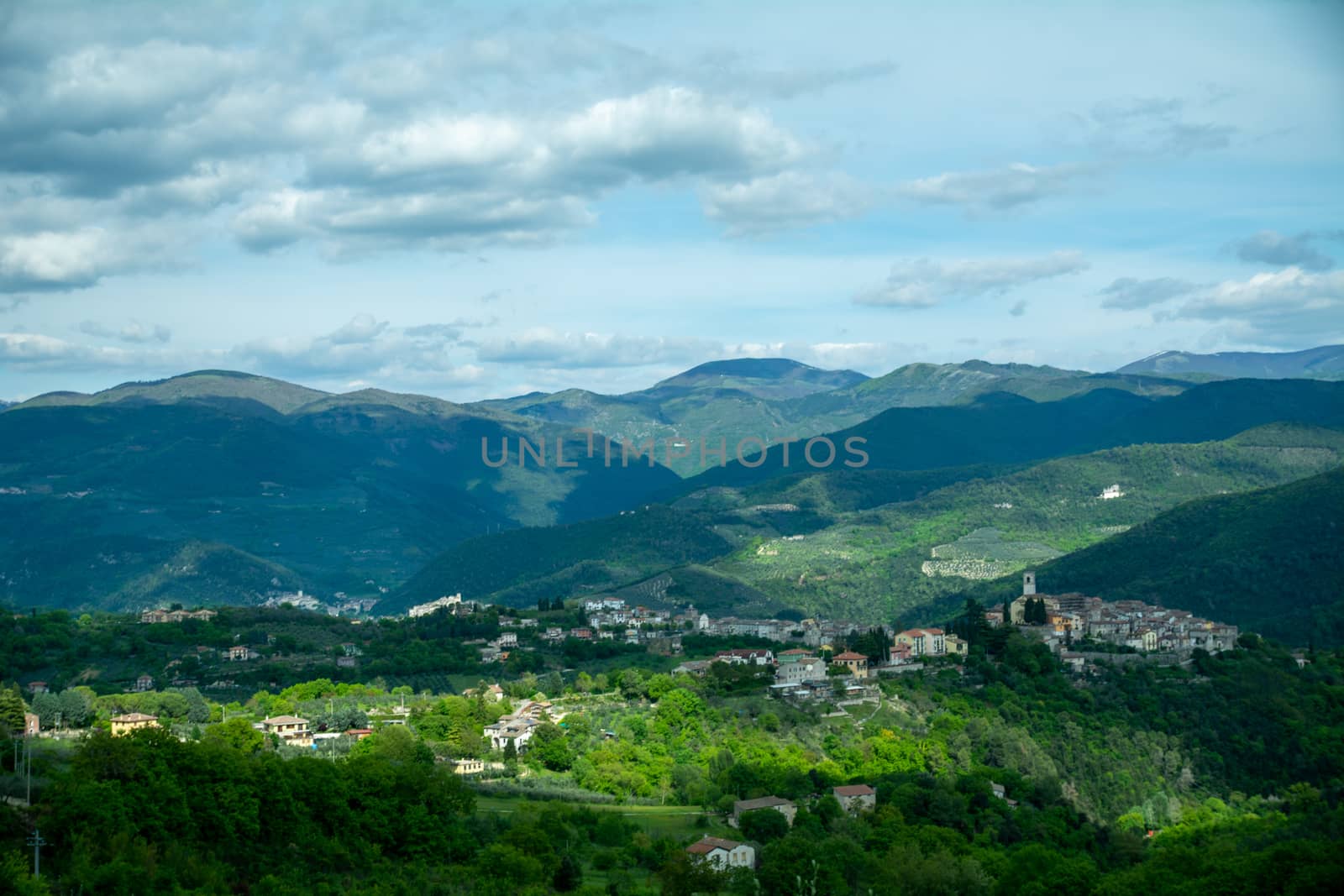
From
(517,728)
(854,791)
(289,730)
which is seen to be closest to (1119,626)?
(854,791)

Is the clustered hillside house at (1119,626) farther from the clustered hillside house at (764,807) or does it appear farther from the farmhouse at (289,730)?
the farmhouse at (289,730)

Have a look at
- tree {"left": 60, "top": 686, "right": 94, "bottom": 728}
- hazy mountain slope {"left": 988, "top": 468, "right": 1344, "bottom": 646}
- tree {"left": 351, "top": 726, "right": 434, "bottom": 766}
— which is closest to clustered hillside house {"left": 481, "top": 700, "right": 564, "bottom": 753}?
tree {"left": 351, "top": 726, "right": 434, "bottom": 766}

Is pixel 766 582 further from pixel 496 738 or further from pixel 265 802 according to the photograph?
pixel 265 802

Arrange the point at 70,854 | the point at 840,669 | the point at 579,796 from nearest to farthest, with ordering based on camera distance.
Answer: the point at 70,854, the point at 579,796, the point at 840,669

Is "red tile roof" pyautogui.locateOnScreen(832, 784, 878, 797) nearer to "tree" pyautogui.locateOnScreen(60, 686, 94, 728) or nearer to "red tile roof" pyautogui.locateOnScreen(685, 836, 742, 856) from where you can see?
"red tile roof" pyautogui.locateOnScreen(685, 836, 742, 856)

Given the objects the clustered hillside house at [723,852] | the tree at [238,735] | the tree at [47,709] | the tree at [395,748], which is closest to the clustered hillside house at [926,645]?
the tree at [395,748]

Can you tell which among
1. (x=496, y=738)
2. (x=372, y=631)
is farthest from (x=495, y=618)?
(x=496, y=738)
